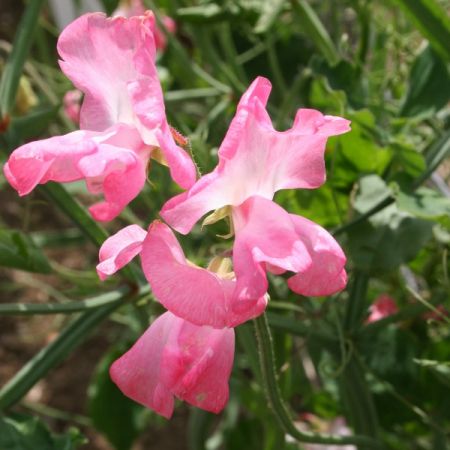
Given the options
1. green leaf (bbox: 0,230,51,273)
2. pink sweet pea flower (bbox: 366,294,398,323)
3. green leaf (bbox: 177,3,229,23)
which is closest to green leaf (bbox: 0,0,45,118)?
green leaf (bbox: 0,230,51,273)

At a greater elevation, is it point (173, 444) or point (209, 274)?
point (209, 274)

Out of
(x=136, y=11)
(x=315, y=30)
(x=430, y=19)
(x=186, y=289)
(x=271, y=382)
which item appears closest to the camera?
(x=186, y=289)

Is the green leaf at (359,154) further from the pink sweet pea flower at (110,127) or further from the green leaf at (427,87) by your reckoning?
the pink sweet pea flower at (110,127)

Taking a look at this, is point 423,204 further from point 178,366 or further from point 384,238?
point 178,366

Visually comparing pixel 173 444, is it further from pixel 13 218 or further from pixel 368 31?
pixel 368 31

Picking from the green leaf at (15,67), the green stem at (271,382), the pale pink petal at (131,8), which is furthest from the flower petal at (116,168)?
the pale pink petal at (131,8)

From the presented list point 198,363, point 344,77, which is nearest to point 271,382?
point 198,363

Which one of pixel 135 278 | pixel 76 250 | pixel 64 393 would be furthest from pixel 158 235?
pixel 76 250
